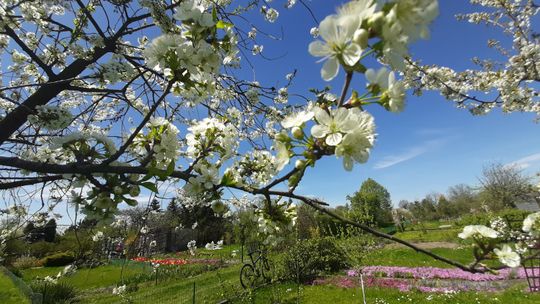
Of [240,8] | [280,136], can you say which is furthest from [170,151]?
[240,8]

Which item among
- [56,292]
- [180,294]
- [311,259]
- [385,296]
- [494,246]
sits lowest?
[385,296]

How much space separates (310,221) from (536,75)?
14.5 metres

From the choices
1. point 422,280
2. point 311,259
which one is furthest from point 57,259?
point 422,280

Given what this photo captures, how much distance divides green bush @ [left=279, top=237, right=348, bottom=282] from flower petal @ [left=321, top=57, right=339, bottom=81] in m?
9.43

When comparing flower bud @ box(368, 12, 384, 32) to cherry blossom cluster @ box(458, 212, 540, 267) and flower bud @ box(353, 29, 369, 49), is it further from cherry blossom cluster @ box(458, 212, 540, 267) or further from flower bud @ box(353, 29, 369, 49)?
cherry blossom cluster @ box(458, 212, 540, 267)

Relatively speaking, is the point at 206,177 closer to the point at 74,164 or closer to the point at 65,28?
the point at 74,164

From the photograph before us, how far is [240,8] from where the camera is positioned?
3066 millimetres

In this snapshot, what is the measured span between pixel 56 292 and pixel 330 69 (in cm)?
1099

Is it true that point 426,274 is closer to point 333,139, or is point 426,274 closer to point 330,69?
Answer: point 333,139

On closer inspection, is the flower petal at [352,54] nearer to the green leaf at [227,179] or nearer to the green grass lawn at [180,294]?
the green leaf at [227,179]

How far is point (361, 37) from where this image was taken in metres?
0.64

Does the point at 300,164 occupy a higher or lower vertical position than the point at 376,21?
lower

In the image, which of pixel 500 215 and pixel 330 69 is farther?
pixel 500 215

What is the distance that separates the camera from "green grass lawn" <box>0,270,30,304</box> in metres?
2.19
